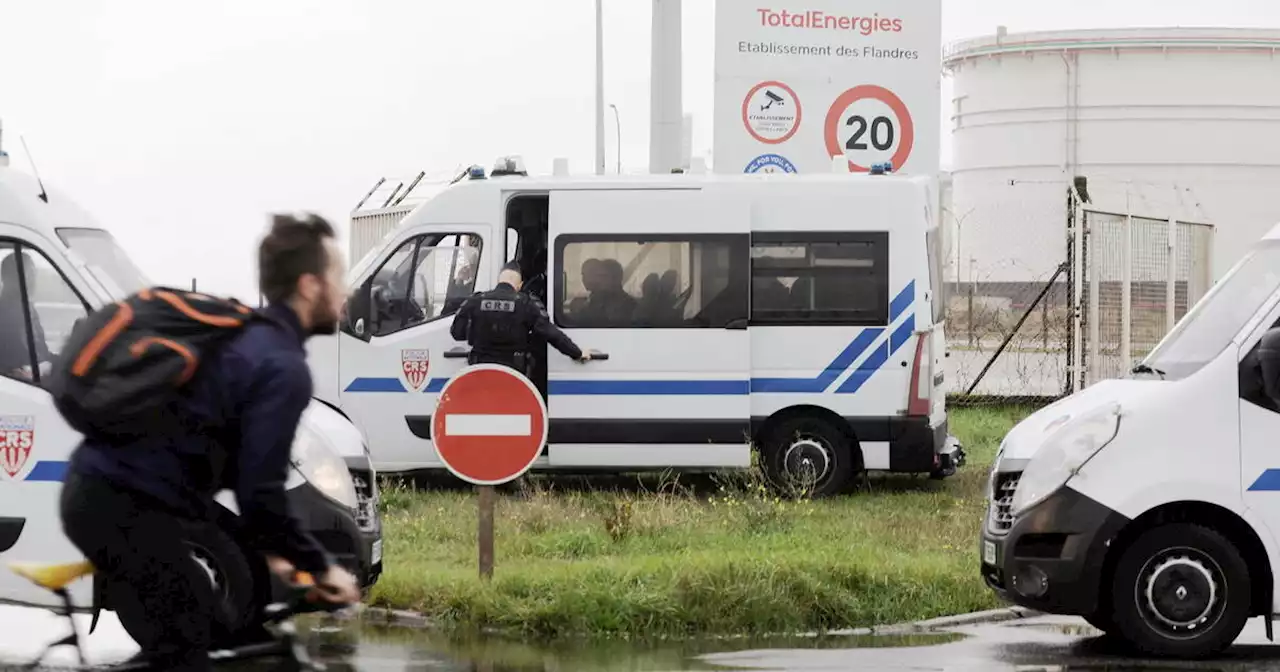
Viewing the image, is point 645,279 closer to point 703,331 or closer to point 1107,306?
point 703,331

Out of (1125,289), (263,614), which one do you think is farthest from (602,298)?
(263,614)

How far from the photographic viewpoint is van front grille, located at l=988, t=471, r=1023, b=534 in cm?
872

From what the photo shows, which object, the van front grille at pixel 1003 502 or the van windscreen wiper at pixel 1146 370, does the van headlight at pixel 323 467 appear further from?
the van windscreen wiper at pixel 1146 370

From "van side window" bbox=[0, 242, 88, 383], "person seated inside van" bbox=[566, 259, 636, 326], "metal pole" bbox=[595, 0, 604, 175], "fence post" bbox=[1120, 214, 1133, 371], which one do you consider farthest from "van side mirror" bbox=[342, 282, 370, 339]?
"metal pole" bbox=[595, 0, 604, 175]

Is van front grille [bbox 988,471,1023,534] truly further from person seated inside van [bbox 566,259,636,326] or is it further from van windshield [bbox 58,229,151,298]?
person seated inside van [bbox 566,259,636,326]

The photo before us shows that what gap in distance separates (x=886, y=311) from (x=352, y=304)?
4.15 meters

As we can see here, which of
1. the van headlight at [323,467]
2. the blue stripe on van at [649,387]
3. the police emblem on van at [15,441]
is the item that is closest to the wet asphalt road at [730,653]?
the van headlight at [323,467]

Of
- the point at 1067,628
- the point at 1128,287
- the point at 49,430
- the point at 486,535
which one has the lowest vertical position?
the point at 1067,628

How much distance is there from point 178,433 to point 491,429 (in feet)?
16.7

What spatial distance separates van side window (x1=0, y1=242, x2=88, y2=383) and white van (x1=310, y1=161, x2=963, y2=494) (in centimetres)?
589

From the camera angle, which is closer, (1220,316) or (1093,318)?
(1220,316)

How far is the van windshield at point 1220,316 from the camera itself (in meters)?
8.56

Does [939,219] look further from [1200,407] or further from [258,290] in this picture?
[258,290]

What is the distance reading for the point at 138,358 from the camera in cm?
443
